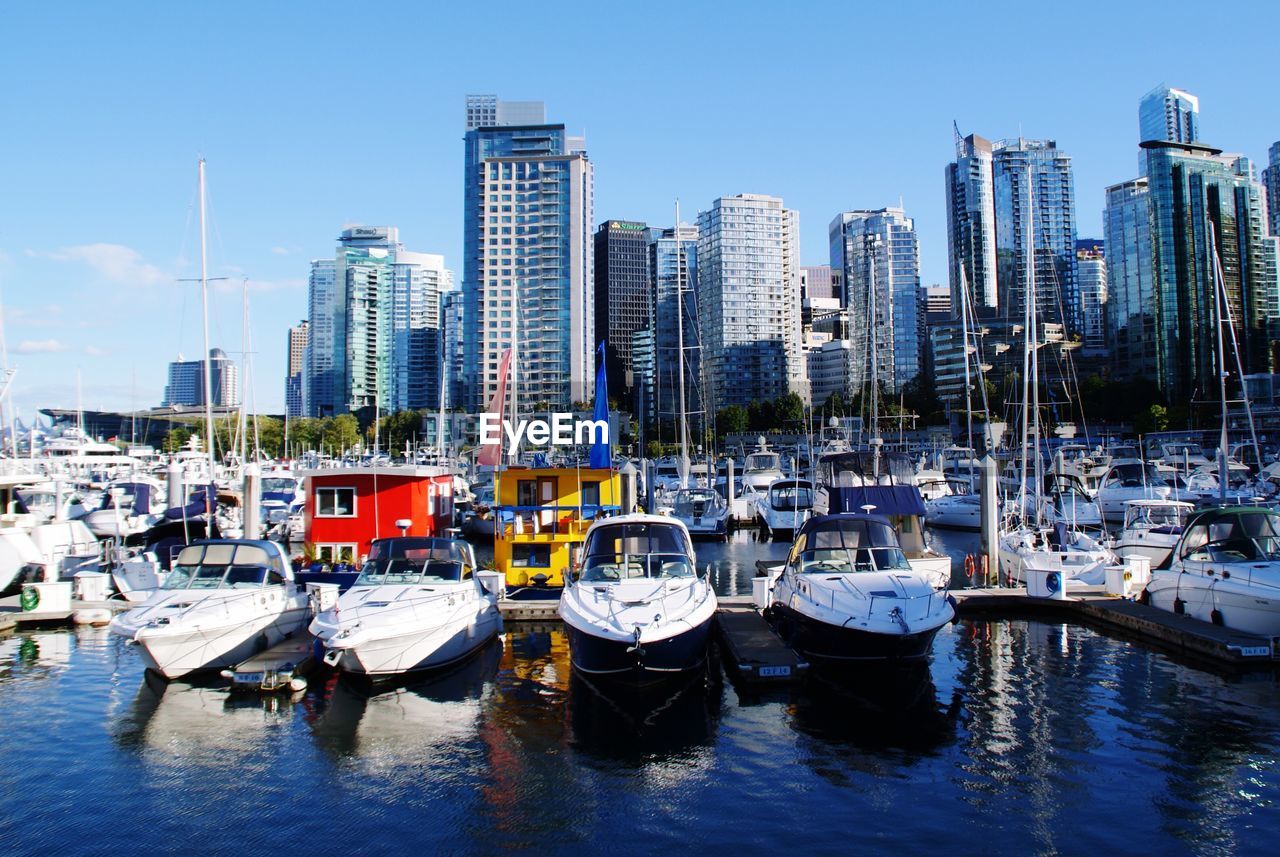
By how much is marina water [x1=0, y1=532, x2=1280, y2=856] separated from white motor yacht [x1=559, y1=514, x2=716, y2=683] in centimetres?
79

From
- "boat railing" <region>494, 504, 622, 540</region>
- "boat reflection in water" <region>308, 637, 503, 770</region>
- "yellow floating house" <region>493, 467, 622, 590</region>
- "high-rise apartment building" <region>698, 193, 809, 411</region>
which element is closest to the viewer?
"boat reflection in water" <region>308, 637, 503, 770</region>

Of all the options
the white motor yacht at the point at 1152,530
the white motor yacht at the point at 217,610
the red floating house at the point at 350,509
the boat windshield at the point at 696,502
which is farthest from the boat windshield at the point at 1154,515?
the white motor yacht at the point at 217,610

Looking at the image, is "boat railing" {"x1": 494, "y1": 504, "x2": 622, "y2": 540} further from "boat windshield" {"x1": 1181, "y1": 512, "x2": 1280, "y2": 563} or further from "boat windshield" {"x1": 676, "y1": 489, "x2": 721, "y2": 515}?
"boat windshield" {"x1": 676, "y1": 489, "x2": 721, "y2": 515}

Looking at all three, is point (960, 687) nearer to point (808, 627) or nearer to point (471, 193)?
point (808, 627)

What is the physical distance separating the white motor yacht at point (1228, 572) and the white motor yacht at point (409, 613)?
57.1 ft

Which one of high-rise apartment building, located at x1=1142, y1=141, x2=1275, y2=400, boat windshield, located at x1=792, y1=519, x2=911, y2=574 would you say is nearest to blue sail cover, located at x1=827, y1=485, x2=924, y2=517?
boat windshield, located at x1=792, y1=519, x2=911, y2=574

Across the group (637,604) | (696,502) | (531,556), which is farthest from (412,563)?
(696,502)

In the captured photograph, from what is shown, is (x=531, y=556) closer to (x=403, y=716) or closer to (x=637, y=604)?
(x=637, y=604)

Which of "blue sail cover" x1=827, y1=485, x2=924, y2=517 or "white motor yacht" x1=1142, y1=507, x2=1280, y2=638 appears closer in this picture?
"white motor yacht" x1=1142, y1=507, x2=1280, y2=638

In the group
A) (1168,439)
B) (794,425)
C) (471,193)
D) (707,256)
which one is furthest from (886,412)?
(471,193)

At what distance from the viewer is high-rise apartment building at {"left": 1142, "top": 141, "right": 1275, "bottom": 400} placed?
136 meters

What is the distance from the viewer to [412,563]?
20.7 meters

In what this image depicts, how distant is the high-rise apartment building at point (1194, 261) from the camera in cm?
13562

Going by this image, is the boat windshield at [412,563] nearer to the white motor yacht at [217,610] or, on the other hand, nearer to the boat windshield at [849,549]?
the white motor yacht at [217,610]
